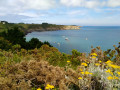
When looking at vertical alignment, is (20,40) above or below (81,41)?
above

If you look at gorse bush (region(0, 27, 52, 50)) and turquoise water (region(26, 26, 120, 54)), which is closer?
gorse bush (region(0, 27, 52, 50))

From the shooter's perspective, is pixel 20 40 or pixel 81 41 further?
pixel 81 41

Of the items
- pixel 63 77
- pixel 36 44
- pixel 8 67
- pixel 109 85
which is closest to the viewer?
pixel 109 85

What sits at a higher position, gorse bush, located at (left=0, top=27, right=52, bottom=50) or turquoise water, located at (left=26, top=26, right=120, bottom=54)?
gorse bush, located at (left=0, top=27, right=52, bottom=50)

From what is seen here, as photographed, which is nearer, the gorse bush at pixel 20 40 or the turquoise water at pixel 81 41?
the gorse bush at pixel 20 40

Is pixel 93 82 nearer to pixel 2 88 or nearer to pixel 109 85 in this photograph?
pixel 109 85

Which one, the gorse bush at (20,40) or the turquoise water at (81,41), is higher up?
the gorse bush at (20,40)

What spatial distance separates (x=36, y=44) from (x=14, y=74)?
12240mm

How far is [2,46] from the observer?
10.8 m

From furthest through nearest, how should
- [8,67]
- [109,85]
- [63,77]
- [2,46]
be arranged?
[2,46] → [8,67] → [63,77] → [109,85]

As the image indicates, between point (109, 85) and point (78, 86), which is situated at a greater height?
point (109, 85)

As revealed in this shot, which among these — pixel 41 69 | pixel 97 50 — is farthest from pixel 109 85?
pixel 97 50

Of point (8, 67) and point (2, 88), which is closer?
point (2, 88)

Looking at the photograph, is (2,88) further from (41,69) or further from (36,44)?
(36,44)
